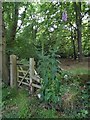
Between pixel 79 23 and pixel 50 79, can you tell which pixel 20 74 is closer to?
pixel 50 79

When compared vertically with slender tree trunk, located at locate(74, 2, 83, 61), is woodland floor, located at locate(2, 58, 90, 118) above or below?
below

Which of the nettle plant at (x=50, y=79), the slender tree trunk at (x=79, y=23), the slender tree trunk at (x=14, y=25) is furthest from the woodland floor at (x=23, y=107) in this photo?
the slender tree trunk at (x=79, y=23)

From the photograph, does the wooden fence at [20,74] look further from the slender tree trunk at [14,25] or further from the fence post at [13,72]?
the slender tree trunk at [14,25]

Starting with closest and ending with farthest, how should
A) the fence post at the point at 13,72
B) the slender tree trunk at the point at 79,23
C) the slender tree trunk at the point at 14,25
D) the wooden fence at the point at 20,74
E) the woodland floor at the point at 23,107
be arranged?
the woodland floor at the point at 23,107
the wooden fence at the point at 20,74
the fence post at the point at 13,72
the slender tree trunk at the point at 14,25
the slender tree trunk at the point at 79,23

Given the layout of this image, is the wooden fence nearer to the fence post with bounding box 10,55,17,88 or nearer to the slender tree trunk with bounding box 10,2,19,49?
the fence post with bounding box 10,55,17,88

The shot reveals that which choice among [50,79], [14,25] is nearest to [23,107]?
[50,79]

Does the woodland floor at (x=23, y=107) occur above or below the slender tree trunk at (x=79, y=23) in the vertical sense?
below

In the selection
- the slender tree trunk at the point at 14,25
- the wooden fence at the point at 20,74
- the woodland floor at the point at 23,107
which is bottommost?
the woodland floor at the point at 23,107

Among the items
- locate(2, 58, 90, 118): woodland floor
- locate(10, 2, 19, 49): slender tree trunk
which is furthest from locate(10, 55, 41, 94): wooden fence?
locate(10, 2, 19, 49): slender tree trunk

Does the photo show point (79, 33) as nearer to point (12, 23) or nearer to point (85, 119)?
point (12, 23)

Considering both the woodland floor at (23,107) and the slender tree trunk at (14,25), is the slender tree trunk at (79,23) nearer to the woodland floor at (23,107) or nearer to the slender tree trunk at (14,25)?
the slender tree trunk at (14,25)

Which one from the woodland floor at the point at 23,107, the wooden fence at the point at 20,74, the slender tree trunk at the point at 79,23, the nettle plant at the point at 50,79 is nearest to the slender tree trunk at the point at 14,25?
the wooden fence at the point at 20,74

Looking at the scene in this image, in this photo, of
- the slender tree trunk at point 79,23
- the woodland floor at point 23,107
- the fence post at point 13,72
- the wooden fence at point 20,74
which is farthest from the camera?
the slender tree trunk at point 79,23

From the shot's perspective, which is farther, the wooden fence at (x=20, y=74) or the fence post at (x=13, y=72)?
the fence post at (x=13, y=72)
